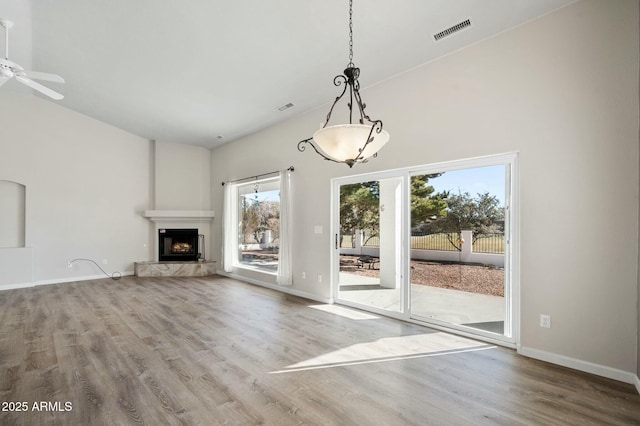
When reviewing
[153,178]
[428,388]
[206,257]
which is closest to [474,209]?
[428,388]

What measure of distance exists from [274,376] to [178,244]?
261 inches

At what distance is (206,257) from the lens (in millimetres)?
8750

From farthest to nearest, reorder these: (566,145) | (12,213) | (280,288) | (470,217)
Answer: (12,213) < (280,288) < (470,217) < (566,145)

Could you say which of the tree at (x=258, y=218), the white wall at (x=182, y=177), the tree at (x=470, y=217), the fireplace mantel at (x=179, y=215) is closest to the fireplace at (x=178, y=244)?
the fireplace mantel at (x=179, y=215)

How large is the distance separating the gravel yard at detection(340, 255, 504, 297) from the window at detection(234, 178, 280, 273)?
10.6 feet

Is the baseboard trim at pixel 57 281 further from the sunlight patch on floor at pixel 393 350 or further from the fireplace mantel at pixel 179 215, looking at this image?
the sunlight patch on floor at pixel 393 350

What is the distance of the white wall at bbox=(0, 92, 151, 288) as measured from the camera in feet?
21.8

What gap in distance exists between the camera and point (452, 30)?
3434mm

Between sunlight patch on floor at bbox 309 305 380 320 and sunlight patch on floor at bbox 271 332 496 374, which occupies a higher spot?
sunlight patch on floor at bbox 271 332 496 374

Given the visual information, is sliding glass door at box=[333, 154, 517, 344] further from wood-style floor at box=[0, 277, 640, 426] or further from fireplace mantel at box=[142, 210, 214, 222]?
fireplace mantel at box=[142, 210, 214, 222]

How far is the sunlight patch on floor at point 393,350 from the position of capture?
3082 millimetres

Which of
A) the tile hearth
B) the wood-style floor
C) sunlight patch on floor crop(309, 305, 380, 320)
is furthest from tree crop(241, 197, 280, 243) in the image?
the wood-style floor

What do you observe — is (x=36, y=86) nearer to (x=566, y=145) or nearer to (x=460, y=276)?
(x=460, y=276)

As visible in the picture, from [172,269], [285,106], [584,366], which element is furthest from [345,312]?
[172,269]
